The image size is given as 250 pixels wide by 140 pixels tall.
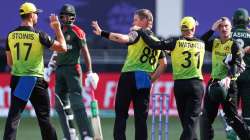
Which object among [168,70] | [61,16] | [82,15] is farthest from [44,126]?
[82,15]

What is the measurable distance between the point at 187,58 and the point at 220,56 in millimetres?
687

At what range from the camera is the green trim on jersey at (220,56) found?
12.1 meters

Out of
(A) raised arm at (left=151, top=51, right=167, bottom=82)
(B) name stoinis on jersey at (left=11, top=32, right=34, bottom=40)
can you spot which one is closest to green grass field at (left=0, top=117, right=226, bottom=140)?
(A) raised arm at (left=151, top=51, right=167, bottom=82)

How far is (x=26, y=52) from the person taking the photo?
11172 mm

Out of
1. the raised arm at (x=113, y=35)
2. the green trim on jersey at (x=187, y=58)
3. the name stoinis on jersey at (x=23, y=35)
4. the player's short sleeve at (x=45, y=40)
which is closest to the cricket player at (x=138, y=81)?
the raised arm at (x=113, y=35)

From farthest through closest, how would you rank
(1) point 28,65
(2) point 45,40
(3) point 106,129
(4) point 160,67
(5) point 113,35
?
(3) point 106,129 → (4) point 160,67 → (5) point 113,35 → (1) point 28,65 → (2) point 45,40

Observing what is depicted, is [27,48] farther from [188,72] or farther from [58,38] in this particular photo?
[188,72]

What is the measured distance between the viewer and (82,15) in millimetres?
22312

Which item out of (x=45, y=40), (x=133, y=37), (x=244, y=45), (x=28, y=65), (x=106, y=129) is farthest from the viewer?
(x=106, y=129)

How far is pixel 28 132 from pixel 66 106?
10.3 feet

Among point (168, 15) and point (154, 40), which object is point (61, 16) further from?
point (168, 15)

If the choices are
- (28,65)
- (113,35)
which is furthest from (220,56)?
(28,65)

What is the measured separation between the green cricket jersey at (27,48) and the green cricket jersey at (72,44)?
99cm

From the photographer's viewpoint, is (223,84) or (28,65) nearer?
(28,65)
